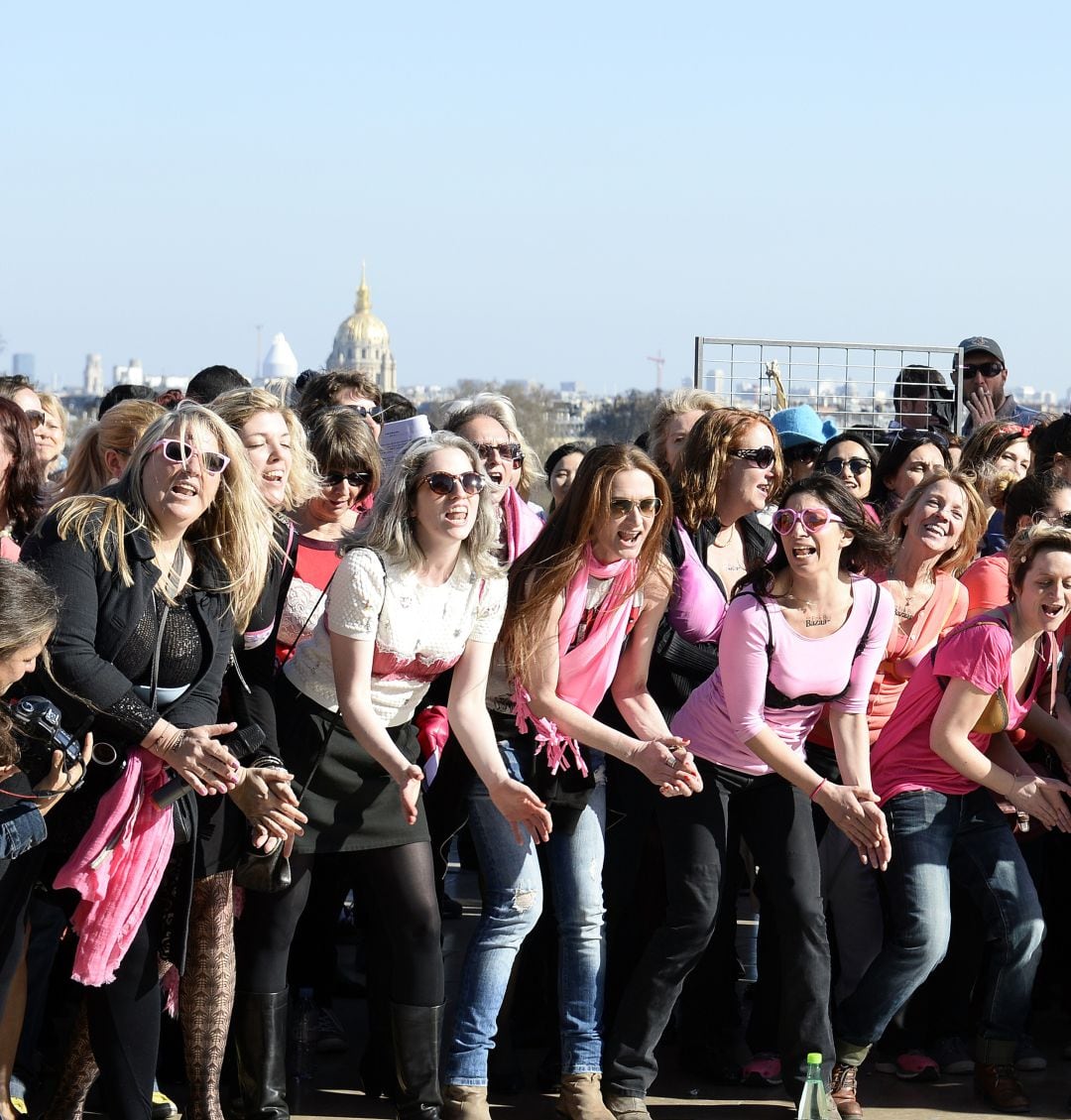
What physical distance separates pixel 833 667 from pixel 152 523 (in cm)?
190

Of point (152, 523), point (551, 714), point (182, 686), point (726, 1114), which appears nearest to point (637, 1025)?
point (726, 1114)

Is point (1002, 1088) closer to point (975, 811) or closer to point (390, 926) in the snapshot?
point (975, 811)

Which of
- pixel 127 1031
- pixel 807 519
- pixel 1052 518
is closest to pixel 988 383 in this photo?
pixel 1052 518

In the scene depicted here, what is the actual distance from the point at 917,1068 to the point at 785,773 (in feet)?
4.05

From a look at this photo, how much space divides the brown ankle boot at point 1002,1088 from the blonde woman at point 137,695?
8.08ft

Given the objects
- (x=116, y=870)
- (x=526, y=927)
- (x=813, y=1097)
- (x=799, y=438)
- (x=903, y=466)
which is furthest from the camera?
(x=799, y=438)

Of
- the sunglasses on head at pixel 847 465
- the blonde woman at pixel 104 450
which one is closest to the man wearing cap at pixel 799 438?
the sunglasses on head at pixel 847 465

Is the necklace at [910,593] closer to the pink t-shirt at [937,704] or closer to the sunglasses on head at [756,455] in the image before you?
the pink t-shirt at [937,704]

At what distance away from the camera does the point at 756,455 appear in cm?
503

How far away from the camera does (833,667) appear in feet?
14.8

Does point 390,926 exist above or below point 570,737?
below

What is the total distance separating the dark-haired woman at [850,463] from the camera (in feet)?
21.0

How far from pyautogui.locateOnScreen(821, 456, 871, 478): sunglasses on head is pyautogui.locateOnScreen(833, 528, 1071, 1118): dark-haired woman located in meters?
1.49

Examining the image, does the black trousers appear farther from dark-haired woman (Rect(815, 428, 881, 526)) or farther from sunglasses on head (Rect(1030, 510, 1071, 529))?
dark-haired woman (Rect(815, 428, 881, 526))
